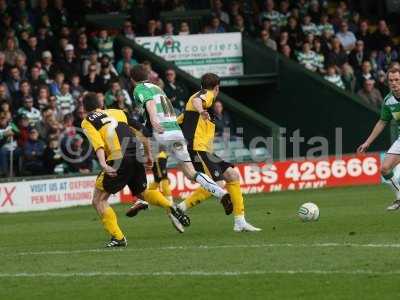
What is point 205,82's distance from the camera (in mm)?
14891

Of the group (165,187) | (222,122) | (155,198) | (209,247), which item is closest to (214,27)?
(222,122)

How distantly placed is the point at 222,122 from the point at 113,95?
3180 mm

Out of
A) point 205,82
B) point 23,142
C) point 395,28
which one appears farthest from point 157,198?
point 395,28

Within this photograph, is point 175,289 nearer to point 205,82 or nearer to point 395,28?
point 205,82

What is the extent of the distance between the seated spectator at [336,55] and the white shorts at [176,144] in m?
14.7

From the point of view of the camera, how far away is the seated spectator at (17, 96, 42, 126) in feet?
76.9

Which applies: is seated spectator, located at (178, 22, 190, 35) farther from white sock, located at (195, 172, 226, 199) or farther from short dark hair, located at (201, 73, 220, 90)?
white sock, located at (195, 172, 226, 199)

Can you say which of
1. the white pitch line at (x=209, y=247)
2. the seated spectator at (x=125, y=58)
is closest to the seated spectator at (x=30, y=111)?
the seated spectator at (x=125, y=58)

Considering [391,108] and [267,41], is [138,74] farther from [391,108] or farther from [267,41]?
[267,41]

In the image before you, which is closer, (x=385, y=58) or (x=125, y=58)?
(x=125, y=58)

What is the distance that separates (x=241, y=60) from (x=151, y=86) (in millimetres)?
15341

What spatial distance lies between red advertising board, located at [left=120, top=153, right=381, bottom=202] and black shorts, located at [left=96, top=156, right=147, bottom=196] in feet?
34.6

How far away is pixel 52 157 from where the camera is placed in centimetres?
2300

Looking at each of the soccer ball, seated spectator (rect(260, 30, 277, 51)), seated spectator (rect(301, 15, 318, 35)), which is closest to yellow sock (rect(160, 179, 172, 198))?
the soccer ball
